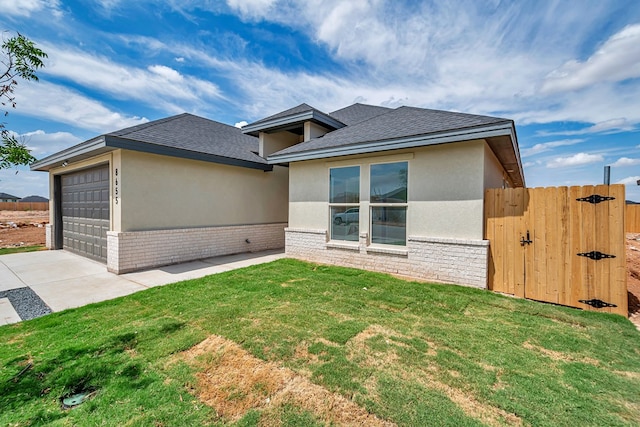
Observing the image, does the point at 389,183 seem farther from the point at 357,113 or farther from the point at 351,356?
the point at 357,113

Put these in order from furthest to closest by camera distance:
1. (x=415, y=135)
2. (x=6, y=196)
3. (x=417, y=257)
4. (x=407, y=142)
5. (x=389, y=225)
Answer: (x=6, y=196) → (x=389, y=225) → (x=417, y=257) → (x=407, y=142) → (x=415, y=135)

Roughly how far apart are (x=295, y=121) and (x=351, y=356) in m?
Answer: 8.42

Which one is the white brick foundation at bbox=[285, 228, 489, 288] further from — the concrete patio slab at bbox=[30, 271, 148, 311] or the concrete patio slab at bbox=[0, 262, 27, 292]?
the concrete patio slab at bbox=[0, 262, 27, 292]

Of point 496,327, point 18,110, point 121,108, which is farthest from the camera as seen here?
point 121,108

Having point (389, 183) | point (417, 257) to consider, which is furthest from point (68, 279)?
point (417, 257)

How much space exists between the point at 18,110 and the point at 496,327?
7.29m

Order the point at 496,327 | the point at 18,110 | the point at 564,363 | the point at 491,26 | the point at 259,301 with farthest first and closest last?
A: the point at 491,26, the point at 259,301, the point at 496,327, the point at 18,110, the point at 564,363

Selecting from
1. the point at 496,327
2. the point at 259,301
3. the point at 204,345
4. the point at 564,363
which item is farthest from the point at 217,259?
the point at 564,363

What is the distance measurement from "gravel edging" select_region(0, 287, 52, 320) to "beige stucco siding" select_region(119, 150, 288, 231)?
2.15m

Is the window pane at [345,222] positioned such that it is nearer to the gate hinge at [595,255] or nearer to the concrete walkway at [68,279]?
the concrete walkway at [68,279]

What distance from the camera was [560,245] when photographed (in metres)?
4.88

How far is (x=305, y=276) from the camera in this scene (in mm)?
6508

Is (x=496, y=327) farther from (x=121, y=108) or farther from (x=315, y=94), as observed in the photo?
(x=121, y=108)

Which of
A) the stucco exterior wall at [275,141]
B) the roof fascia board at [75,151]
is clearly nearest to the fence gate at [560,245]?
the stucco exterior wall at [275,141]
